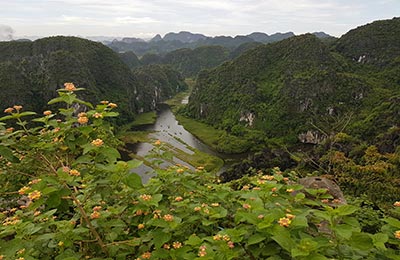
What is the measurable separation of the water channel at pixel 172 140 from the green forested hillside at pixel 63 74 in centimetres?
1076

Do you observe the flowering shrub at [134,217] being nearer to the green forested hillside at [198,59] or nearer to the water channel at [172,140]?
the water channel at [172,140]

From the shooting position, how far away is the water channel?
49088mm

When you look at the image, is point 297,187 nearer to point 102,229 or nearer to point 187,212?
point 187,212

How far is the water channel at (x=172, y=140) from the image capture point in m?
49.1

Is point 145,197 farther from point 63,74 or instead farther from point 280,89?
point 63,74

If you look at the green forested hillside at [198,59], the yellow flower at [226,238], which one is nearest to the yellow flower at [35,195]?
the yellow flower at [226,238]

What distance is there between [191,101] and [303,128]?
3967cm

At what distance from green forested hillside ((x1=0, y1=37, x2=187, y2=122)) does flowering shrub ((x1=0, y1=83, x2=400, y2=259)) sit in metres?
63.5

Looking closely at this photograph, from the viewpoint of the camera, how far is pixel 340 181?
1972cm

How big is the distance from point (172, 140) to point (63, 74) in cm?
3408

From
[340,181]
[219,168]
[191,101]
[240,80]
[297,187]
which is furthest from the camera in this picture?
[191,101]

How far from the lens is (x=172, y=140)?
190 ft

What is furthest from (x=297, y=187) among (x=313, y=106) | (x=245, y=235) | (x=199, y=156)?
(x=313, y=106)

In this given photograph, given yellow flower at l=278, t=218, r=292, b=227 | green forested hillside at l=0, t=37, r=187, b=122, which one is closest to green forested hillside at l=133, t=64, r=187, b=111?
green forested hillside at l=0, t=37, r=187, b=122
